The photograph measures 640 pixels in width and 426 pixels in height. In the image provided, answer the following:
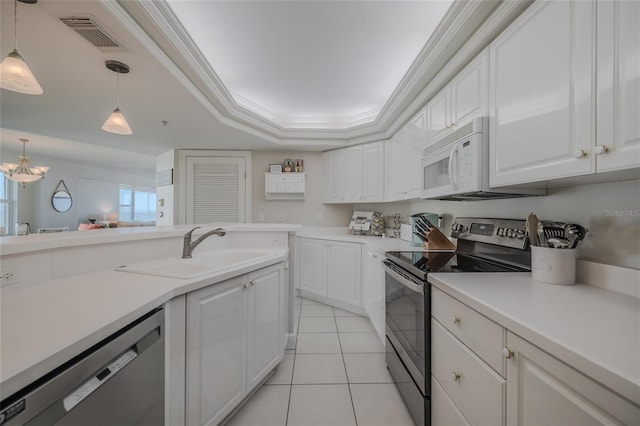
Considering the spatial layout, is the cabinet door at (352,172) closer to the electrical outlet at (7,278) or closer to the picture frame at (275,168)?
the picture frame at (275,168)

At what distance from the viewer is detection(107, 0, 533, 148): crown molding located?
133 cm

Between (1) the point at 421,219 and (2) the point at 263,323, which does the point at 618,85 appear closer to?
(1) the point at 421,219

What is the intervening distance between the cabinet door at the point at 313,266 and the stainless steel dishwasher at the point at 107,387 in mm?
2419

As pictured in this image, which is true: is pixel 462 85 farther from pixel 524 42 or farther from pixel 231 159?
pixel 231 159

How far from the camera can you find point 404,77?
2107 millimetres

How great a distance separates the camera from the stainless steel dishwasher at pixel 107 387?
20.9 inches

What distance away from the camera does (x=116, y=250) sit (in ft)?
4.59

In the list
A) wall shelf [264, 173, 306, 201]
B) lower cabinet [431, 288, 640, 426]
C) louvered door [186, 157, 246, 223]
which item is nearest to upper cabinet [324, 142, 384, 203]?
wall shelf [264, 173, 306, 201]

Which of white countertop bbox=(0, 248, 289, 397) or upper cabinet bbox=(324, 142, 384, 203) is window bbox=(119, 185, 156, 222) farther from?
white countertop bbox=(0, 248, 289, 397)

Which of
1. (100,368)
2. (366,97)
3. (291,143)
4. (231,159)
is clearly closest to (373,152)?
(366,97)

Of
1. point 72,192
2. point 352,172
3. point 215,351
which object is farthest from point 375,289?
point 72,192

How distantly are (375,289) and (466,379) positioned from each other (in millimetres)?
1507

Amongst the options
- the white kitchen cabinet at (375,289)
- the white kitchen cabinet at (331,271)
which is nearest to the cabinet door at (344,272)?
the white kitchen cabinet at (331,271)

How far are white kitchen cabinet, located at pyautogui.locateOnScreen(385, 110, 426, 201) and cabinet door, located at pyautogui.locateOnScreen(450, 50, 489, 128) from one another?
479mm
